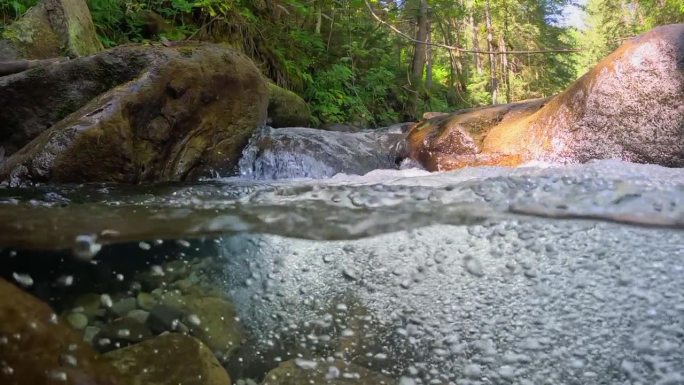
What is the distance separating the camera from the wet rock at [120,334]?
1.69 m

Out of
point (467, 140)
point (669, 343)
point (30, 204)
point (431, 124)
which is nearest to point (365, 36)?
point (431, 124)

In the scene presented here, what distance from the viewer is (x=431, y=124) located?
706cm

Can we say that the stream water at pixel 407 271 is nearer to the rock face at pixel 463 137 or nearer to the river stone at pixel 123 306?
the river stone at pixel 123 306

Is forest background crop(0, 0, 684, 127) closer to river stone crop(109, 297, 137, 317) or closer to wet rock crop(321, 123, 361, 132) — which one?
wet rock crop(321, 123, 361, 132)

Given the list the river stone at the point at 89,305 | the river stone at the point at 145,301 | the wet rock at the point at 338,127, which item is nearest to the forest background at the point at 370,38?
the wet rock at the point at 338,127

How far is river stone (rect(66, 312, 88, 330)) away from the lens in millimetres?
1700

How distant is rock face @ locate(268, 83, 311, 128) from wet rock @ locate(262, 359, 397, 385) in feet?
19.9

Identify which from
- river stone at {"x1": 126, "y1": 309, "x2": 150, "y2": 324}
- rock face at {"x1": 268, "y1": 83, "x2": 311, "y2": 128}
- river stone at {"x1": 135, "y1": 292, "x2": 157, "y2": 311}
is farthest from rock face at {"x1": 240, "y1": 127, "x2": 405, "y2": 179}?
river stone at {"x1": 126, "y1": 309, "x2": 150, "y2": 324}

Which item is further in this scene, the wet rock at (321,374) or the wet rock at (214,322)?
the wet rock at (214,322)

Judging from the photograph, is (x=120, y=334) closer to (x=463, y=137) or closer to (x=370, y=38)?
(x=463, y=137)

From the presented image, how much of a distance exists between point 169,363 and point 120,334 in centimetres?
27

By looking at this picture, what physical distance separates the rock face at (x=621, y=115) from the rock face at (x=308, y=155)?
5.15 feet

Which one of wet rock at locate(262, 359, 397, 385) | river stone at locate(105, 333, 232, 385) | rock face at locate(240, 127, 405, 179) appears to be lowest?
wet rock at locate(262, 359, 397, 385)

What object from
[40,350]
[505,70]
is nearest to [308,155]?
[40,350]
